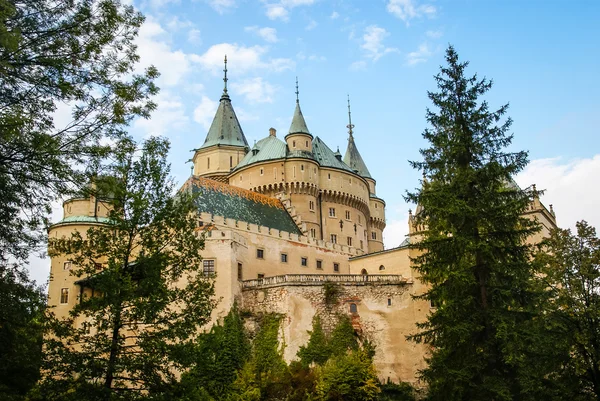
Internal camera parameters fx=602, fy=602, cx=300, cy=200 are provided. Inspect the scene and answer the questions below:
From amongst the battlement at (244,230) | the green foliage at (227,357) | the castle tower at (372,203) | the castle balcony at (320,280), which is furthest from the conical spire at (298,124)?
the green foliage at (227,357)

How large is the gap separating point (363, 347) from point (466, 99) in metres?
20.9

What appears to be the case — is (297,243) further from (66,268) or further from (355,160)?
(355,160)

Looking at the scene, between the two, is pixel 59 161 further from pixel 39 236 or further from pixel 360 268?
pixel 360 268

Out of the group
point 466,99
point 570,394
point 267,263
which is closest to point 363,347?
point 267,263

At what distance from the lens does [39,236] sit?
49.6 ft

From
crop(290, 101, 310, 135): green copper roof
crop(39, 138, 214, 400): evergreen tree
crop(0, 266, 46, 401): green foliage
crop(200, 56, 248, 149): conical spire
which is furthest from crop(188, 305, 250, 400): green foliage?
crop(200, 56, 248, 149): conical spire

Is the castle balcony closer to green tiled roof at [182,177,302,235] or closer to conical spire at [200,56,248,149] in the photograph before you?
green tiled roof at [182,177,302,235]

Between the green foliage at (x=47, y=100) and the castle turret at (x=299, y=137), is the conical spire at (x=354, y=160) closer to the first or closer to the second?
the castle turret at (x=299, y=137)

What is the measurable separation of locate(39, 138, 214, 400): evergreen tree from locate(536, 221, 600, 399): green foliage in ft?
43.1

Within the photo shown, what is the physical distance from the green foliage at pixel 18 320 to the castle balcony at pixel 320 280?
80.9 feet

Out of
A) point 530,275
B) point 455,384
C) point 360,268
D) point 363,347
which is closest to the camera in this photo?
point 455,384

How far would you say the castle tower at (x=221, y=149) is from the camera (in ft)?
217

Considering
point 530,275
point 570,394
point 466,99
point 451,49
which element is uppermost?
point 451,49

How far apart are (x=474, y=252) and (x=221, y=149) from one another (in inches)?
1890
